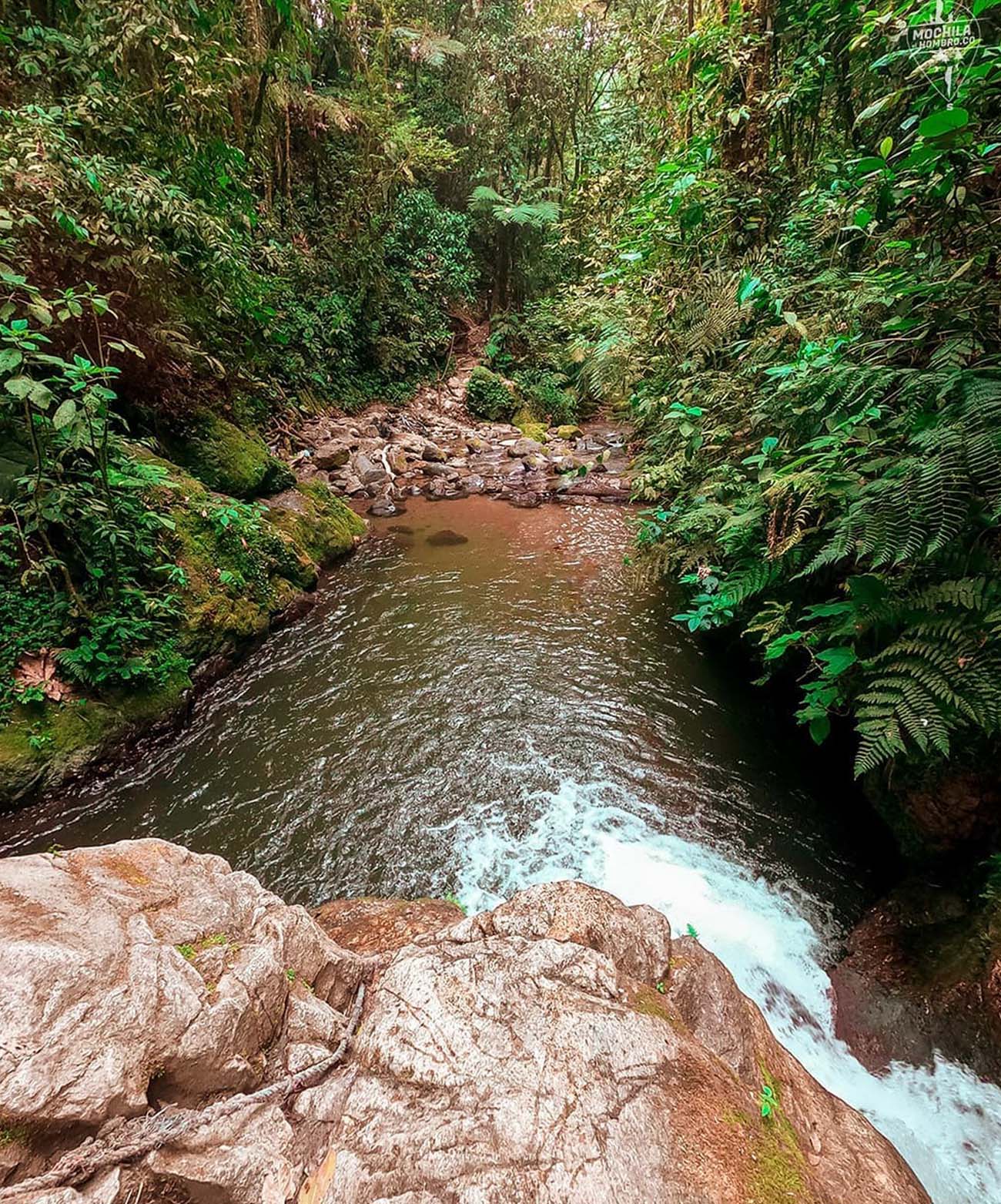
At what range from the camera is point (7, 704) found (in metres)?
3.35

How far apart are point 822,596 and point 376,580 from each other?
194 inches

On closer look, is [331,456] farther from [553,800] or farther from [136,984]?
[136,984]

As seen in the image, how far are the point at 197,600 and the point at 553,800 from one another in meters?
3.44

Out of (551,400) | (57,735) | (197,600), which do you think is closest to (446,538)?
(197,600)

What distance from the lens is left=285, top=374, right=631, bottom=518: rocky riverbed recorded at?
31.6 ft

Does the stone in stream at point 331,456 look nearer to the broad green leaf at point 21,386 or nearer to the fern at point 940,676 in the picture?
the broad green leaf at point 21,386

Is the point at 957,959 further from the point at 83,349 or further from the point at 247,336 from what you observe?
the point at 247,336

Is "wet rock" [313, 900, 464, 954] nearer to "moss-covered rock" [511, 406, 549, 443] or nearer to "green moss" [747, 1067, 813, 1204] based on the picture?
"green moss" [747, 1067, 813, 1204]

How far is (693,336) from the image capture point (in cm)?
390

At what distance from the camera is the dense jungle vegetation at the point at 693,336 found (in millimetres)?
2182

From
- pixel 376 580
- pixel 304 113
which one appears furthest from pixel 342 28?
pixel 376 580

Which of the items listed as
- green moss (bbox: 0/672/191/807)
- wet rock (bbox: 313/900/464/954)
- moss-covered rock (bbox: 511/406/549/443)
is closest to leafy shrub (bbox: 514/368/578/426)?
moss-covered rock (bbox: 511/406/549/443)

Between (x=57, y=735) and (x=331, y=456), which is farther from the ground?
(x=331, y=456)

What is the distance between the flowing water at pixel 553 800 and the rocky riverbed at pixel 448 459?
4.52m
